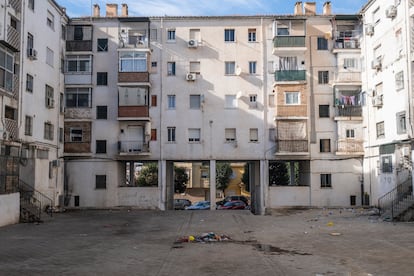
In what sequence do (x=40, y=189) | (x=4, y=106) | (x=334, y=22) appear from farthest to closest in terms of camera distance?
(x=334, y=22), (x=40, y=189), (x=4, y=106)

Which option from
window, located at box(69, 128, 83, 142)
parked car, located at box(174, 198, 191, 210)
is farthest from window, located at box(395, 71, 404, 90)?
parked car, located at box(174, 198, 191, 210)

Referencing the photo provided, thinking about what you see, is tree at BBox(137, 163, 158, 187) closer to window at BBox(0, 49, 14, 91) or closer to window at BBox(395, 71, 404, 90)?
window at BBox(0, 49, 14, 91)

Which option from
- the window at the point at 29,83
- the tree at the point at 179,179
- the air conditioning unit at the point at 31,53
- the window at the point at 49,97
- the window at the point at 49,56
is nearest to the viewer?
the air conditioning unit at the point at 31,53

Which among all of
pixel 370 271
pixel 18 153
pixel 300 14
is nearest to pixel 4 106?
pixel 18 153

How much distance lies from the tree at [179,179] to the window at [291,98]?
3355cm

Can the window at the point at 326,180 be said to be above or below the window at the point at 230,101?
below

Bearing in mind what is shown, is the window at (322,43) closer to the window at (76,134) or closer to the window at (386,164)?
the window at (386,164)

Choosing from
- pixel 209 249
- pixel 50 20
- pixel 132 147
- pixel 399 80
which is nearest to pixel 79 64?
pixel 50 20

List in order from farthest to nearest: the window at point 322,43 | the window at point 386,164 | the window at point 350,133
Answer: the window at point 322,43 → the window at point 350,133 → the window at point 386,164

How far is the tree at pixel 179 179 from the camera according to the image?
68.1 m

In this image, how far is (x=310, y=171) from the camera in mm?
37469

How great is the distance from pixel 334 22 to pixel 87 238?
2824 centimetres

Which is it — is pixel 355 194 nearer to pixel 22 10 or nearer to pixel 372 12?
pixel 372 12

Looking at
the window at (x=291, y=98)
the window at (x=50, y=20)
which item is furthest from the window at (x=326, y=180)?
the window at (x=50, y=20)
